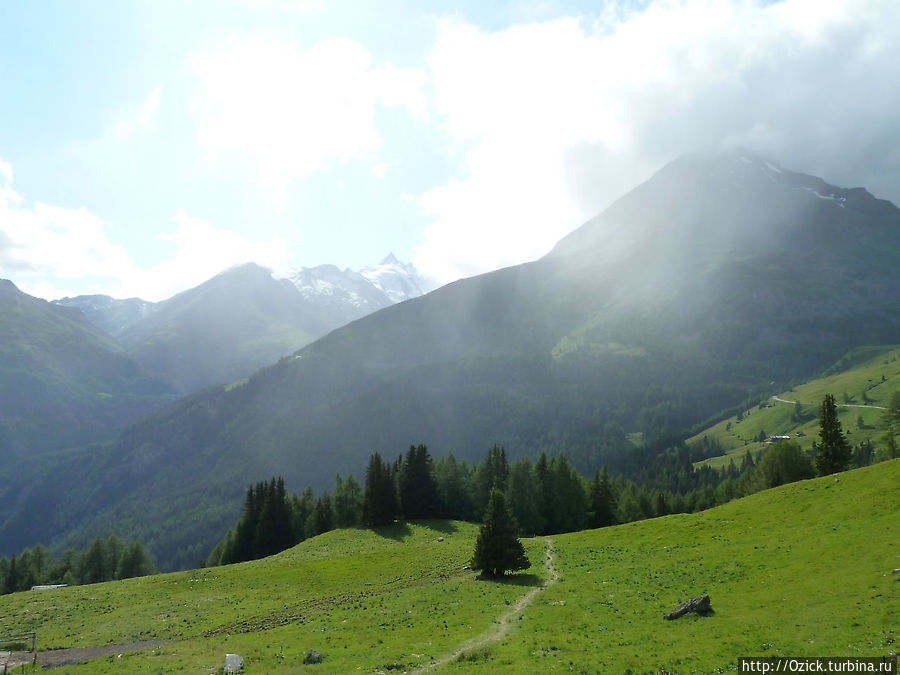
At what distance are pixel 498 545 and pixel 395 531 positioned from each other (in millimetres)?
48854

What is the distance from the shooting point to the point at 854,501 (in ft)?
171

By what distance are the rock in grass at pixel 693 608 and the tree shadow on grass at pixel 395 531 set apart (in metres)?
64.9

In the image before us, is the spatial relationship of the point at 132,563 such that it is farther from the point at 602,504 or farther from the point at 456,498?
the point at 602,504

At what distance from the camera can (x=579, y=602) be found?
4266 centimetres

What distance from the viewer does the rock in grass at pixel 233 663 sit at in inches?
1289

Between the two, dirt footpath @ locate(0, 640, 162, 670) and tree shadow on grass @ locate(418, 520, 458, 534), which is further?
tree shadow on grass @ locate(418, 520, 458, 534)

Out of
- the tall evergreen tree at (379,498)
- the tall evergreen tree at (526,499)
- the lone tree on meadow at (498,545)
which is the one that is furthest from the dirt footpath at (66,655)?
the tall evergreen tree at (526,499)

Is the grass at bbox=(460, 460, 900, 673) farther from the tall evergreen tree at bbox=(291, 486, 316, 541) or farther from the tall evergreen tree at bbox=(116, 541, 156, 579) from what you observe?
the tall evergreen tree at bbox=(116, 541, 156, 579)

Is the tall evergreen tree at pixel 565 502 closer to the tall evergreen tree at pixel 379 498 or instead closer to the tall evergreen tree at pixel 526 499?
the tall evergreen tree at pixel 526 499

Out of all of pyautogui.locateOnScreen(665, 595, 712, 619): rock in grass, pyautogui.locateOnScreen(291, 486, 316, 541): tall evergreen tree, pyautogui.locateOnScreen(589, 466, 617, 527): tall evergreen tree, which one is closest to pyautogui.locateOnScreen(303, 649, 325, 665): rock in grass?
pyautogui.locateOnScreen(665, 595, 712, 619): rock in grass

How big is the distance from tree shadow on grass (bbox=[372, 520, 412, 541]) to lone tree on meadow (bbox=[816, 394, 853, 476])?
71.6 m

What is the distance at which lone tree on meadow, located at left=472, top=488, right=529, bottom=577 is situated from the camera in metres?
56.0

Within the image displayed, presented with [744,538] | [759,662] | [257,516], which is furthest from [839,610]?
[257,516]

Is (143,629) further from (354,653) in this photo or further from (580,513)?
(580,513)
